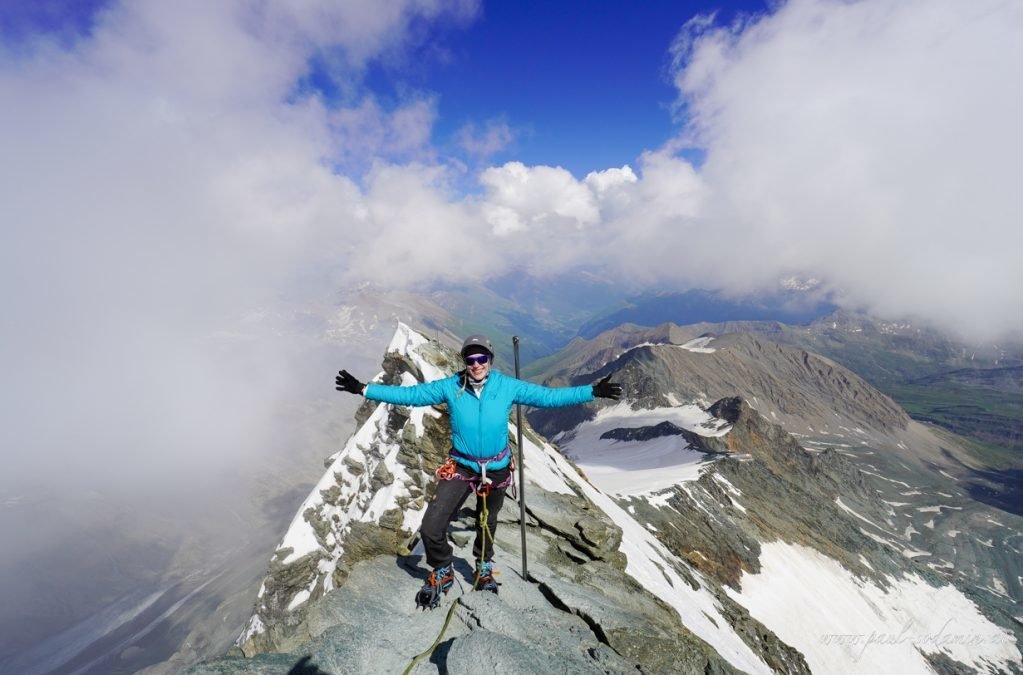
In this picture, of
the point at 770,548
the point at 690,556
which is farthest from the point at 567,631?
the point at 770,548

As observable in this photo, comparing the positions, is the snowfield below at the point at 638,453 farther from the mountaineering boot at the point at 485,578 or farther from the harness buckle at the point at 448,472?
the harness buckle at the point at 448,472

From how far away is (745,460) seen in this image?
76.6 meters

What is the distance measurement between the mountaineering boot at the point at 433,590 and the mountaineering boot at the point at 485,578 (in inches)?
26.9

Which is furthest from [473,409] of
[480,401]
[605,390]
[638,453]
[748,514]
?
[638,453]

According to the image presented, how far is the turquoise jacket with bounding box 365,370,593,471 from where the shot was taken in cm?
824

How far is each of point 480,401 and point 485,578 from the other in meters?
4.05

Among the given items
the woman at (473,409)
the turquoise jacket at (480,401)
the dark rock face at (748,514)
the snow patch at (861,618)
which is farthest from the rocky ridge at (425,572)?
the snow patch at (861,618)

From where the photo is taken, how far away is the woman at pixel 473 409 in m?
8.17

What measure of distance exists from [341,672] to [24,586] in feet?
720

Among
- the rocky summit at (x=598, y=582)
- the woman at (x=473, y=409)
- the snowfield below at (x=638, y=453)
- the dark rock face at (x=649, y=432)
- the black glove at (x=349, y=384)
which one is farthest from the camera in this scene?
the dark rock face at (x=649, y=432)

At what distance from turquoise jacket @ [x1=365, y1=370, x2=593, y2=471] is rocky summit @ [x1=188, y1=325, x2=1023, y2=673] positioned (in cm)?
223

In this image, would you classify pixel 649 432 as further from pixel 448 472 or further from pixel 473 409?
pixel 473 409

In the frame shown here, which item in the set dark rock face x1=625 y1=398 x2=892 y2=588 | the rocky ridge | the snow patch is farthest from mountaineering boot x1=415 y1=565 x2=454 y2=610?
the snow patch

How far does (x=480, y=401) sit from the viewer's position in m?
8.31
